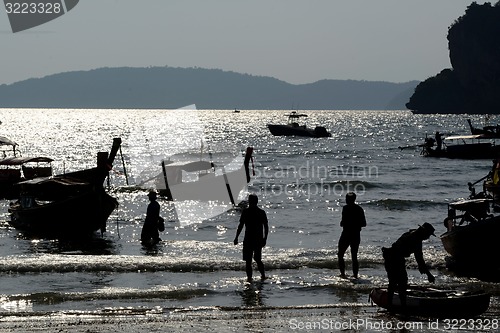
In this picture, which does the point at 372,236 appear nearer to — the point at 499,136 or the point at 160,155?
the point at 499,136

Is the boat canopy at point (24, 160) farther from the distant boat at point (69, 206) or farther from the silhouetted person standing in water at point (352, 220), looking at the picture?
the silhouetted person standing in water at point (352, 220)

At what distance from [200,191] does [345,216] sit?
1111 inches

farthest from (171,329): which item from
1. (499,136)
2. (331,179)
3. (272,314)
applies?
(499,136)

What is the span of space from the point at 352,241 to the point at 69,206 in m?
14.6

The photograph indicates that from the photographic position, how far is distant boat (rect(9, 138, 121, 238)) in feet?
101

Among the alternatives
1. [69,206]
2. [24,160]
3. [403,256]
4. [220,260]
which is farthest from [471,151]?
[403,256]

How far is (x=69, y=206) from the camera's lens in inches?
1212

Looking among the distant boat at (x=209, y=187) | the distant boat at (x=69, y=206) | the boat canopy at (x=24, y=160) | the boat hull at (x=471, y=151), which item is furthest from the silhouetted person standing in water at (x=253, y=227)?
the boat hull at (x=471, y=151)

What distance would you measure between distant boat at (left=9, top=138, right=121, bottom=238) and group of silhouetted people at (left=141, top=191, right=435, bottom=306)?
13.2ft

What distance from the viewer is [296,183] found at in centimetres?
6066

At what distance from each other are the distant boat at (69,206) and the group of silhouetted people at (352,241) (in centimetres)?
403

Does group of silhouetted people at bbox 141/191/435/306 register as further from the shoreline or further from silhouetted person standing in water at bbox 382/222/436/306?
the shoreline

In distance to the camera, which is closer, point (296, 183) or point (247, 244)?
point (247, 244)

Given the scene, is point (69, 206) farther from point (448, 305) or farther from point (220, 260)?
point (448, 305)
